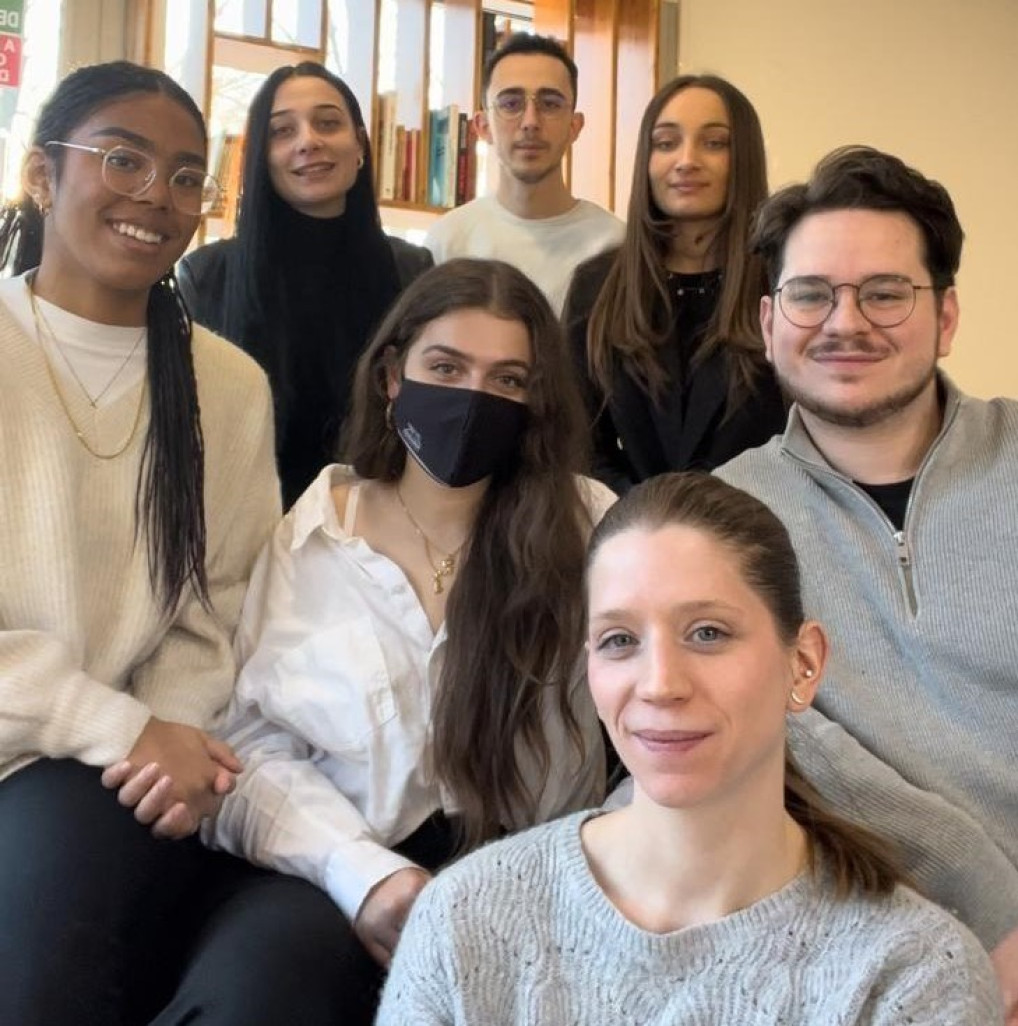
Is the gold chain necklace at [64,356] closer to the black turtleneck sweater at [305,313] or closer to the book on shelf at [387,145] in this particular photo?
the black turtleneck sweater at [305,313]

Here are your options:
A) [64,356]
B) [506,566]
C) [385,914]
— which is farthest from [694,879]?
[64,356]

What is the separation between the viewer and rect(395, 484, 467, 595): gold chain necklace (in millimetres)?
1938

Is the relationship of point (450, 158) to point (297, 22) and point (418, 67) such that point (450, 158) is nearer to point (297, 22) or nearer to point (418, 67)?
point (418, 67)

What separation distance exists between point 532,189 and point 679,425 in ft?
2.74

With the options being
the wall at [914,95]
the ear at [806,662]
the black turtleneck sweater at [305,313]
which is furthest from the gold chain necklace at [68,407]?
the wall at [914,95]

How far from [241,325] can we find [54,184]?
0.70m

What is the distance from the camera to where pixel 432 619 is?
1.91m

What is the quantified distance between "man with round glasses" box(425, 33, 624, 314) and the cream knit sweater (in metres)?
1.07

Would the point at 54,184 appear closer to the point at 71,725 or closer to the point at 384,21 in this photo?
the point at 71,725

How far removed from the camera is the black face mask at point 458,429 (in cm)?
192

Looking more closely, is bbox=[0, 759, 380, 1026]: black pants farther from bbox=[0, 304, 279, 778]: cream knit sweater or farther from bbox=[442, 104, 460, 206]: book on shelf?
bbox=[442, 104, 460, 206]: book on shelf

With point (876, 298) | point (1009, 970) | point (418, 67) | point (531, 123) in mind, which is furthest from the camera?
point (418, 67)

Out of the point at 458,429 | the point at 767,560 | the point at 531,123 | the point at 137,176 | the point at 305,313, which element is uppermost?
the point at 531,123

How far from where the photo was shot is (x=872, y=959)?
1.25 meters
